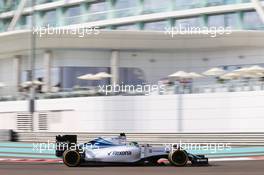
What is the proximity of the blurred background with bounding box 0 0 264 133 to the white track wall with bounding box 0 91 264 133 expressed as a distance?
Result: 51 millimetres

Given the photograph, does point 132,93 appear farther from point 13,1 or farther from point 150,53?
point 13,1

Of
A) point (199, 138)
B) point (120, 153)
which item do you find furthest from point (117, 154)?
point (199, 138)

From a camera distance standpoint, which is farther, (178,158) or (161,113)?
(161,113)

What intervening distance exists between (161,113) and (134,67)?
8.83 m

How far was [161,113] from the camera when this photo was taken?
2866 cm

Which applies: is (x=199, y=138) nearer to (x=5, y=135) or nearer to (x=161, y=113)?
(x=161, y=113)

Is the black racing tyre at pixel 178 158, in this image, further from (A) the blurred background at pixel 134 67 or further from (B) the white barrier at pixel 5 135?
(B) the white barrier at pixel 5 135

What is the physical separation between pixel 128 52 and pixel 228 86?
10680mm

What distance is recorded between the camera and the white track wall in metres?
26.7

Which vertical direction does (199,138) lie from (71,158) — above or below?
above

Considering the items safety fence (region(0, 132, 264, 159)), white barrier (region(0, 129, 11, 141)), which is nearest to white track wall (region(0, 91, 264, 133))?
safety fence (region(0, 132, 264, 159))

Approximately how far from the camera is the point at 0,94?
37938mm

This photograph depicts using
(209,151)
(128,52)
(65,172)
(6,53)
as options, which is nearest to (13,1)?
(6,53)

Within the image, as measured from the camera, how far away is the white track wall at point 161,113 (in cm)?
2670
